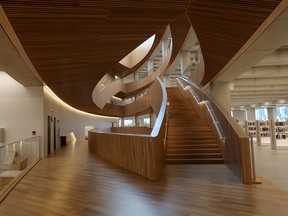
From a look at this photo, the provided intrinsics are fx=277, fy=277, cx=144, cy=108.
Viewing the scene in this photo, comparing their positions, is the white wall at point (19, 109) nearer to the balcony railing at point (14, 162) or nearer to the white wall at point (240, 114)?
the balcony railing at point (14, 162)

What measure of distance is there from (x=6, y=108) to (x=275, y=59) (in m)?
9.75

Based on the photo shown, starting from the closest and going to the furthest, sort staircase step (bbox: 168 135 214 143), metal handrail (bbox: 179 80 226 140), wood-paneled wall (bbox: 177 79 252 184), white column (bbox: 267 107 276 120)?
wood-paneled wall (bbox: 177 79 252 184), metal handrail (bbox: 179 80 226 140), staircase step (bbox: 168 135 214 143), white column (bbox: 267 107 276 120)

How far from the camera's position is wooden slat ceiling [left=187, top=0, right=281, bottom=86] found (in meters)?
4.15

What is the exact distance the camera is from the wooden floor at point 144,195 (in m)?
3.67

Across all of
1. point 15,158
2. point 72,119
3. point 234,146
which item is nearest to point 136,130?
point 72,119

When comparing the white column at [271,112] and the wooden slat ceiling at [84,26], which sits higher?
the wooden slat ceiling at [84,26]

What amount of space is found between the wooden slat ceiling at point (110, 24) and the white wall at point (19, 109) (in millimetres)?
3889

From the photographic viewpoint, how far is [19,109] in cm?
1026

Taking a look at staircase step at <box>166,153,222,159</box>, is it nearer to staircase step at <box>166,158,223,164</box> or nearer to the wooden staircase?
the wooden staircase

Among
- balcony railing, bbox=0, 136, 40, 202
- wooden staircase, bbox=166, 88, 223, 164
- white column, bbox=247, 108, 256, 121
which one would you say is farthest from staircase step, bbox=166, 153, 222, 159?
white column, bbox=247, 108, 256, 121

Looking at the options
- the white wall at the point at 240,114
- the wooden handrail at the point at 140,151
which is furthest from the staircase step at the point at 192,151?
the white wall at the point at 240,114

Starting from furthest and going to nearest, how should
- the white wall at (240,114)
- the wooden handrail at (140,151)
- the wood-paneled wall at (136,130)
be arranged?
the white wall at (240,114)
the wood-paneled wall at (136,130)
the wooden handrail at (140,151)

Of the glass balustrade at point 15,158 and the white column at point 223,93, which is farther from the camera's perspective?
the white column at point 223,93

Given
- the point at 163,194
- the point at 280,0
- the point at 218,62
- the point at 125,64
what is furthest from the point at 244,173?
the point at 125,64
